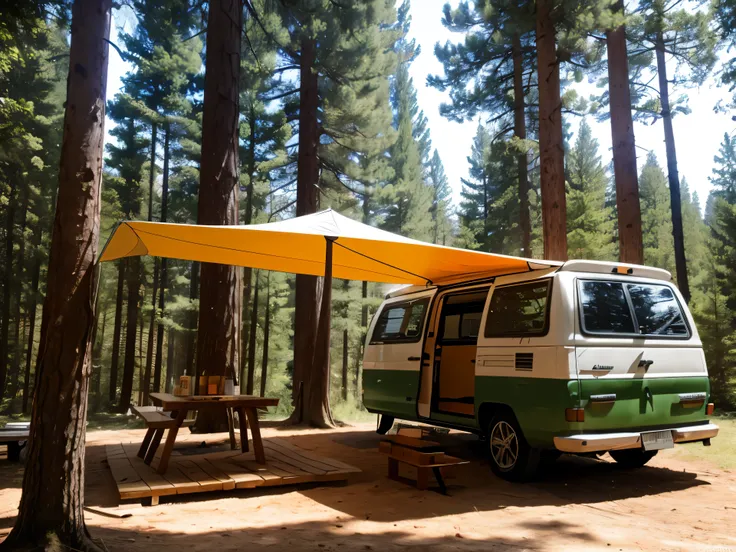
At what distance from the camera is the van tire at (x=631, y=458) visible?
6.45 metres

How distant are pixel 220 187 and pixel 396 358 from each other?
12.4ft

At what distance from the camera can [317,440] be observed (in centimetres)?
856

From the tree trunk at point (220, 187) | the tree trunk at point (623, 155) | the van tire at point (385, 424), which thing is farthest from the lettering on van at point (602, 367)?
the tree trunk at point (220, 187)

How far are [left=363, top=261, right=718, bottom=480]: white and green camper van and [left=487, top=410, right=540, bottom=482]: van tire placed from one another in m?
0.01

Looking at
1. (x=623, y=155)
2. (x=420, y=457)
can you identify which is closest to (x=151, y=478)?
(x=420, y=457)

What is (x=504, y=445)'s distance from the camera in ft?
19.1

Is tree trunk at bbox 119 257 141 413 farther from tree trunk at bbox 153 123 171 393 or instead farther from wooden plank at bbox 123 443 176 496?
wooden plank at bbox 123 443 176 496

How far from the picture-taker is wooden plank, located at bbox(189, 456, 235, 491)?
507 centimetres

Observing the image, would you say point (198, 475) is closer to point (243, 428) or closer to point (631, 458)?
point (243, 428)

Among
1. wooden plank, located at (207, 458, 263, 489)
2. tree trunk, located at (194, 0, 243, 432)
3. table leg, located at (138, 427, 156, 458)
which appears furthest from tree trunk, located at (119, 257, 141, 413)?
wooden plank, located at (207, 458, 263, 489)

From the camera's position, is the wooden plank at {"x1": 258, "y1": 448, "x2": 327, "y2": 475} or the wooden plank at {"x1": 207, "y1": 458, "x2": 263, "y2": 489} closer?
the wooden plank at {"x1": 207, "y1": 458, "x2": 263, "y2": 489}

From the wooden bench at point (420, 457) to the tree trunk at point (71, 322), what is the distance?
295 centimetres

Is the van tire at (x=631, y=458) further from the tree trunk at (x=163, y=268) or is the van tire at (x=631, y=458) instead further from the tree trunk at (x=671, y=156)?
the tree trunk at (x=163, y=268)

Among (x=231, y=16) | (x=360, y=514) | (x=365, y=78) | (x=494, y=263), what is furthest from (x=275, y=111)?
(x=360, y=514)
